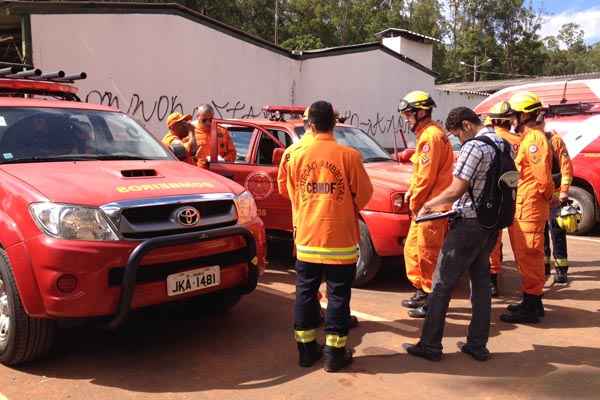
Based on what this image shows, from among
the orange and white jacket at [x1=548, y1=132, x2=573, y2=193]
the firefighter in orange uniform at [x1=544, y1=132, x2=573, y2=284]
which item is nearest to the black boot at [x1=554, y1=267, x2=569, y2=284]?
the firefighter in orange uniform at [x1=544, y1=132, x2=573, y2=284]

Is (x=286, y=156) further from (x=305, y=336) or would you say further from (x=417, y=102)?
(x=417, y=102)

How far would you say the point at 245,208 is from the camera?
4188 mm

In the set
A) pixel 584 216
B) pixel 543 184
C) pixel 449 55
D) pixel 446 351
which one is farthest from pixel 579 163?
pixel 449 55

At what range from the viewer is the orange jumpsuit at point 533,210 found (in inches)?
185

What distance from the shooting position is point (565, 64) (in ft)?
199

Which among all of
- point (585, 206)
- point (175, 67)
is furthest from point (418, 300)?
point (175, 67)

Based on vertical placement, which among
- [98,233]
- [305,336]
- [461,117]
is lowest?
[305,336]

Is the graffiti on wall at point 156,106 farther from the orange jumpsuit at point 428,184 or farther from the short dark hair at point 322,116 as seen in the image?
the short dark hair at point 322,116

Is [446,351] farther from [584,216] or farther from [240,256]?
[584,216]

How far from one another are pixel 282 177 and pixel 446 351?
1.74m

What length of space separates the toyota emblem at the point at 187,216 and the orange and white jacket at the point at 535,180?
279 cm

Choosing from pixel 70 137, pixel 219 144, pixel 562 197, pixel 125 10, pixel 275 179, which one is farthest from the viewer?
pixel 125 10

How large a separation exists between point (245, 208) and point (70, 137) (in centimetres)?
152

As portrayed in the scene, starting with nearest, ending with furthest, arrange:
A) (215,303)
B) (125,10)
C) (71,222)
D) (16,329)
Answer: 1. (71,222)
2. (16,329)
3. (215,303)
4. (125,10)
